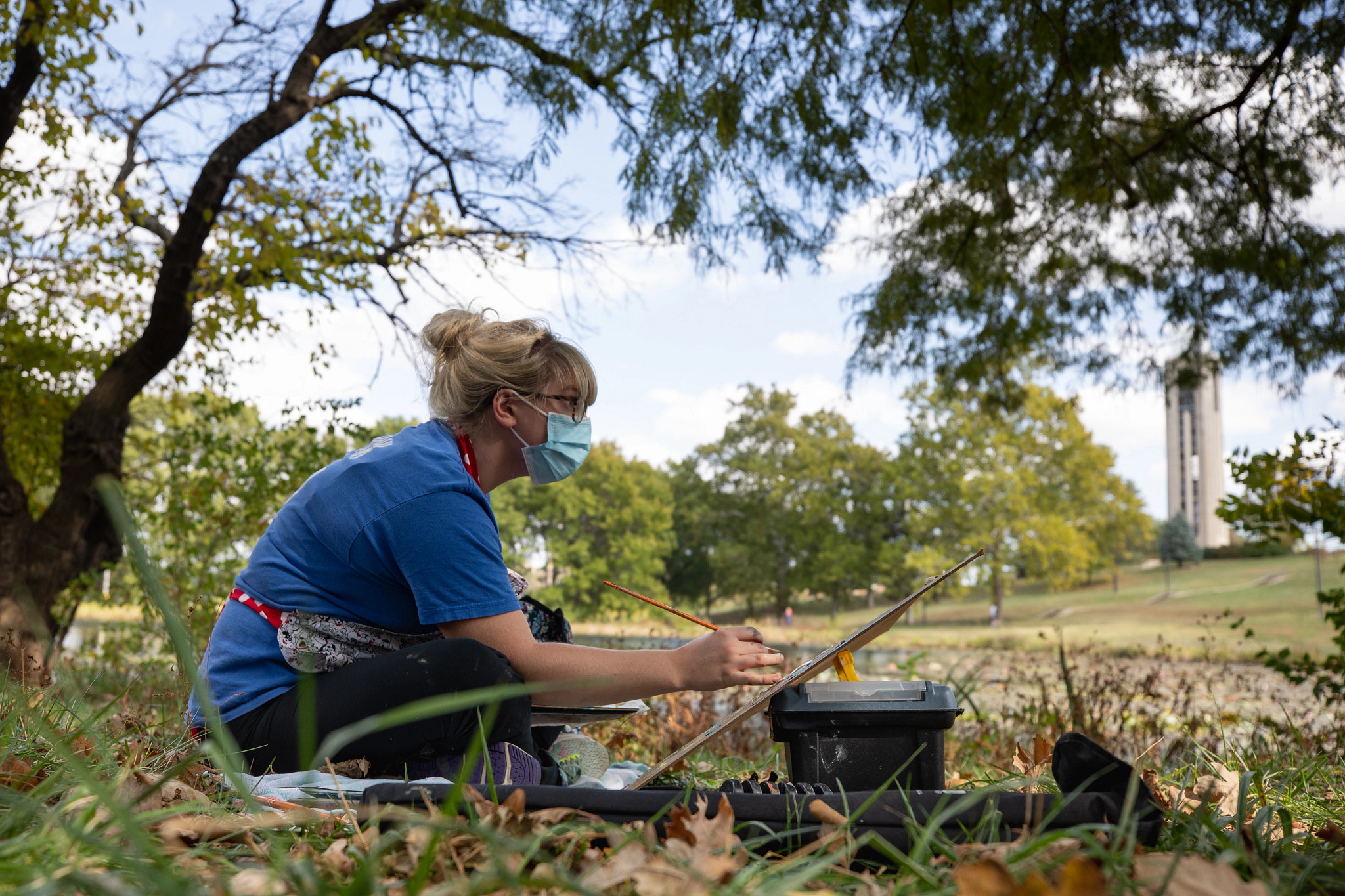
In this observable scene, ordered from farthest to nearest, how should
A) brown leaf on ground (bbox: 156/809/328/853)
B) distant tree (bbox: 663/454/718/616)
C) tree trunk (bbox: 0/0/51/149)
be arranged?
distant tree (bbox: 663/454/718/616) → tree trunk (bbox: 0/0/51/149) → brown leaf on ground (bbox: 156/809/328/853)

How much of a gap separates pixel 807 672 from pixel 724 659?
0.20 metres

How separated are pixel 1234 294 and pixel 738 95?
3.78 meters

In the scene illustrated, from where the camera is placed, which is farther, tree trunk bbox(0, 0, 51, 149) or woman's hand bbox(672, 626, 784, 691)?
tree trunk bbox(0, 0, 51, 149)

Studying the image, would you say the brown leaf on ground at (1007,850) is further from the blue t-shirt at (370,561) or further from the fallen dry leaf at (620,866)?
the blue t-shirt at (370,561)

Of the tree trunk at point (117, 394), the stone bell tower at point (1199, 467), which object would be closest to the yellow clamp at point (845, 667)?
the tree trunk at point (117, 394)

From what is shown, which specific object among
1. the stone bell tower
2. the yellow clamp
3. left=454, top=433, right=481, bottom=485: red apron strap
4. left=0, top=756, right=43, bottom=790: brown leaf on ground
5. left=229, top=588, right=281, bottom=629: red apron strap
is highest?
the stone bell tower

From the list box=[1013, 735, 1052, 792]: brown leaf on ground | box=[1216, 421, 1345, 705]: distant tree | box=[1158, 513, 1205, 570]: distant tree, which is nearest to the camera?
box=[1013, 735, 1052, 792]: brown leaf on ground

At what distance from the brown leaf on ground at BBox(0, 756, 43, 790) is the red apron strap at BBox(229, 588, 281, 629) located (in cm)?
56

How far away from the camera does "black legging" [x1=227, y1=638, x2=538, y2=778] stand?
205 centimetres

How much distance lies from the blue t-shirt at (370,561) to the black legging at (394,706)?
95 millimetres

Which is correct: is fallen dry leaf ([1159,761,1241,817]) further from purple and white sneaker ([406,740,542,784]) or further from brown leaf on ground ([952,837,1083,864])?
purple and white sneaker ([406,740,542,784])

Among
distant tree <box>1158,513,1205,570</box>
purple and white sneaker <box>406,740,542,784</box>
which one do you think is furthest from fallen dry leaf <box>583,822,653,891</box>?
distant tree <box>1158,513,1205,570</box>

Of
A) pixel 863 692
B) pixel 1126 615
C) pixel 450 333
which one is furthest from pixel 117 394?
pixel 1126 615

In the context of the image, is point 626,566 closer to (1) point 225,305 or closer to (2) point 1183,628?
(2) point 1183,628
